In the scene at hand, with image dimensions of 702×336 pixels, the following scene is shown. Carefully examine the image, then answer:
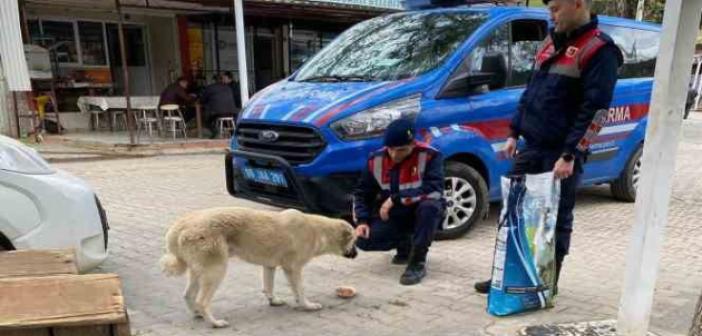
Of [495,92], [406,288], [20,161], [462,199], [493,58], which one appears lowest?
[406,288]

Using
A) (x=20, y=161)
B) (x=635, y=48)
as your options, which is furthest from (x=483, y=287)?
(x=635, y=48)

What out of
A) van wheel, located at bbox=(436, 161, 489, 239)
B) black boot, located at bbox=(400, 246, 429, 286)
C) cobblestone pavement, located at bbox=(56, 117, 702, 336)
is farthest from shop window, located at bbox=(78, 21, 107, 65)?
black boot, located at bbox=(400, 246, 429, 286)

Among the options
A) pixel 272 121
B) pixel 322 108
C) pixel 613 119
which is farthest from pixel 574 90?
pixel 613 119

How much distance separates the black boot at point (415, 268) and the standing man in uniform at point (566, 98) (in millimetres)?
926

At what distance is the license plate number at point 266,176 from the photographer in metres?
4.72

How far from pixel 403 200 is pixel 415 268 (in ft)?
1.61

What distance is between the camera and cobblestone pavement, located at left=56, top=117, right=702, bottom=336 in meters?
3.41

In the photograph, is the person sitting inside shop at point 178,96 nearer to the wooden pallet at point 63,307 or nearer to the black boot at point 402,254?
the black boot at point 402,254

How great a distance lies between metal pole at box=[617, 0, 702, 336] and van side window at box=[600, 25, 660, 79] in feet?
12.0

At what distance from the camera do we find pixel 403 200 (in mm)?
4109

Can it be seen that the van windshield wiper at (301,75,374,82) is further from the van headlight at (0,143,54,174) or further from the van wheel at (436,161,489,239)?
the van headlight at (0,143,54,174)

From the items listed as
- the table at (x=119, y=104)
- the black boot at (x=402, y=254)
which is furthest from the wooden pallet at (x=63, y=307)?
the table at (x=119, y=104)

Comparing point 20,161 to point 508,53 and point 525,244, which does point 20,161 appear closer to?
point 525,244

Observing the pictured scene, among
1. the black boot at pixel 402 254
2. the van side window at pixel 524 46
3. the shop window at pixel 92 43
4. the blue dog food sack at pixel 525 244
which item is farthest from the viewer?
the shop window at pixel 92 43
